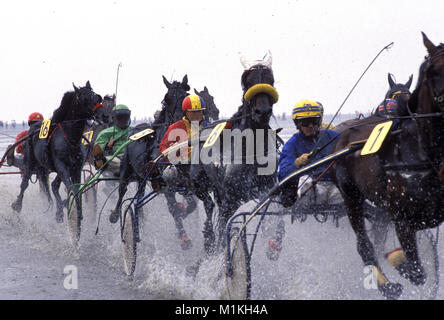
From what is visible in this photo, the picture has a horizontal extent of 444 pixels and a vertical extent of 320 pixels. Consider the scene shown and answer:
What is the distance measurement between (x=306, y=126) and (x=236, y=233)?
4.01ft

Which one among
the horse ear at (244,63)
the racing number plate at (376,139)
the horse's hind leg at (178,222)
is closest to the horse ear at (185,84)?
the horse's hind leg at (178,222)

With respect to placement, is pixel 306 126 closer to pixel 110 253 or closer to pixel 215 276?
pixel 215 276

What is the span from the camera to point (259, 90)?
18.7ft

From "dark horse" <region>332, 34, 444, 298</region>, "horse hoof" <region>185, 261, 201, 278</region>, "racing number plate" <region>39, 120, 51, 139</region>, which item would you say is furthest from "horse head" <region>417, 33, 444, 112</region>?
"racing number plate" <region>39, 120, 51, 139</region>

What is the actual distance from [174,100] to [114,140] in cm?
183

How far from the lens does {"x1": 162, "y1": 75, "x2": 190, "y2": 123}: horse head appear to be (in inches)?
336

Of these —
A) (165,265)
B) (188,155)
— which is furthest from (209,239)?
(188,155)

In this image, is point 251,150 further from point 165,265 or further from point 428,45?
point 428,45

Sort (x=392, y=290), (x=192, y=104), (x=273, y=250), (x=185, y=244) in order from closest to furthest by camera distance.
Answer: (x=392, y=290)
(x=273, y=250)
(x=192, y=104)
(x=185, y=244)

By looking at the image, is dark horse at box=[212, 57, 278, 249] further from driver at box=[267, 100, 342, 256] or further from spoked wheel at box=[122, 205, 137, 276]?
spoked wheel at box=[122, 205, 137, 276]

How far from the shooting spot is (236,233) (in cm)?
548

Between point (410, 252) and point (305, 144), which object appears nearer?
point (410, 252)

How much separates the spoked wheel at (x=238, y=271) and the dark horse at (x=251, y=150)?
32.0 inches

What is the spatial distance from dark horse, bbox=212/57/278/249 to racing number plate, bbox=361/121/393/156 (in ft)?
4.84
